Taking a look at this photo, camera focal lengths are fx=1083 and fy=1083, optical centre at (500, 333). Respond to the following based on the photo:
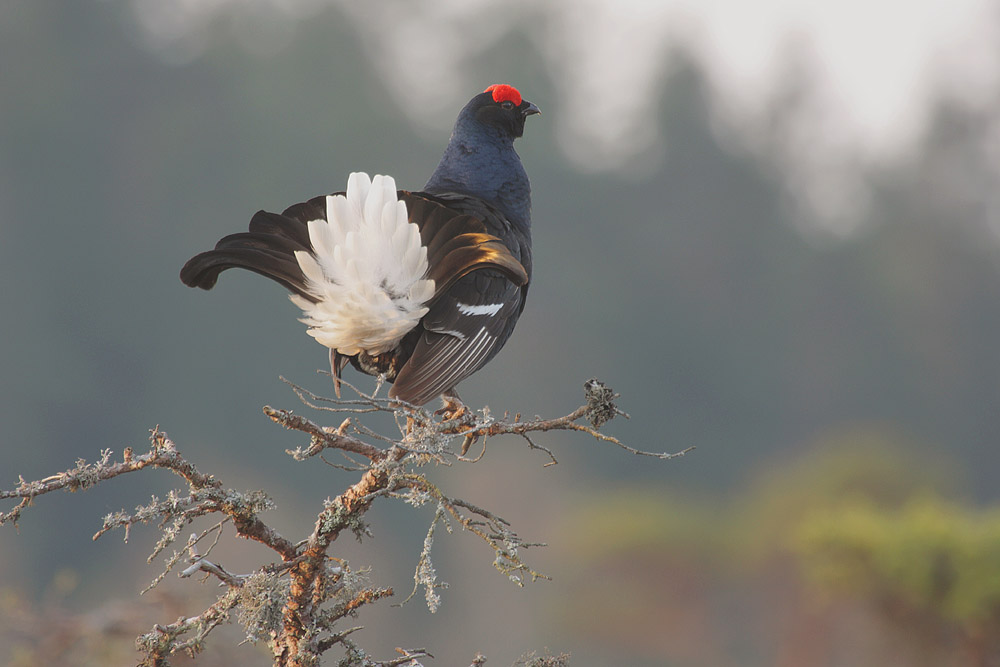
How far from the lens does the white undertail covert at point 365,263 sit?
174 cm

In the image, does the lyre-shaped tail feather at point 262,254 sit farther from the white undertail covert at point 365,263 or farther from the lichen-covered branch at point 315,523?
the lichen-covered branch at point 315,523

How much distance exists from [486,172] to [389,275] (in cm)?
82

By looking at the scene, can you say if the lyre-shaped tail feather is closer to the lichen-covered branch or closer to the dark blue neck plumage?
the lichen-covered branch

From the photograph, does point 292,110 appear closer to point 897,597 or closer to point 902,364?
point 902,364

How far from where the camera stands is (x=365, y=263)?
1.78 metres

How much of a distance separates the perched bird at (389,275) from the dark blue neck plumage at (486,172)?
48 centimetres

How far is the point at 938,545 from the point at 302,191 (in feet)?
51.8

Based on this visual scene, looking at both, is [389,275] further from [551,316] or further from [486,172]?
[551,316]

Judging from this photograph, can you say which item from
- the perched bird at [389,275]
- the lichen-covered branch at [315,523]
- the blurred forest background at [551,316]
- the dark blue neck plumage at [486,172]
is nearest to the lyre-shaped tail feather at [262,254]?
the perched bird at [389,275]

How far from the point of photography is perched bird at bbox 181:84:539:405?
1.70 metres

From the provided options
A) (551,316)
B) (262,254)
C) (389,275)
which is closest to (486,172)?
(389,275)

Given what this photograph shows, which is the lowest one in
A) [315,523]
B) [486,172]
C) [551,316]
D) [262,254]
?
[315,523]

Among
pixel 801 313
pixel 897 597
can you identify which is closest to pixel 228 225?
pixel 801 313

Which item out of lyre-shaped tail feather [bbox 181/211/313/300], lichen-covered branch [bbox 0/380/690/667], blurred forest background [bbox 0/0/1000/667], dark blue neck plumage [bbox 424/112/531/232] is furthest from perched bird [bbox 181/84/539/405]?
blurred forest background [bbox 0/0/1000/667]
